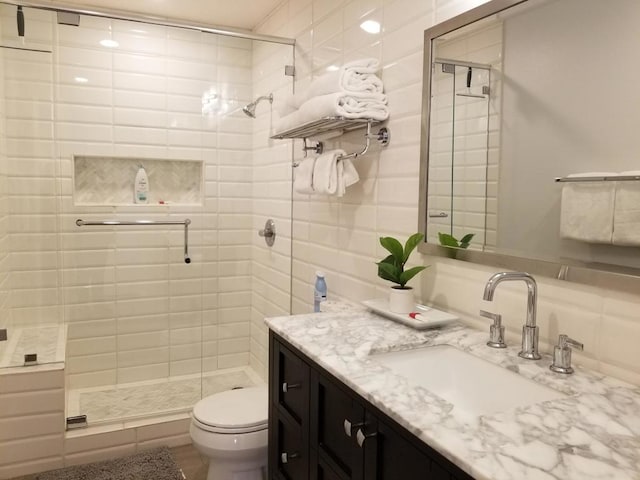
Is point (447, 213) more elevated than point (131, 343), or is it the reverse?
point (447, 213)

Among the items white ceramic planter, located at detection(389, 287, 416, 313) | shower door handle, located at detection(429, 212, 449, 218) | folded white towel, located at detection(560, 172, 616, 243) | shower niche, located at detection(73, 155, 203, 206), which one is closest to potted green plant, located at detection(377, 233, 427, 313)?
white ceramic planter, located at detection(389, 287, 416, 313)

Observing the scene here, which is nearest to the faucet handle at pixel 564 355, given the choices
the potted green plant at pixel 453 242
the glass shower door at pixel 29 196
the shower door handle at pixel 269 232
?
the potted green plant at pixel 453 242

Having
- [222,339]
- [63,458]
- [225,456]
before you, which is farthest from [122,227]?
[225,456]

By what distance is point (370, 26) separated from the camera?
199 centimetres

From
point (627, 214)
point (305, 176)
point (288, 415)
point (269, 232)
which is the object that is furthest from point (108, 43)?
point (627, 214)

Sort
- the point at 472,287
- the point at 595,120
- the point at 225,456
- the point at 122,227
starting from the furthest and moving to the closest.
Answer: the point at 122,227, the point at 225,456, the point at 472,287, the point at 595,120

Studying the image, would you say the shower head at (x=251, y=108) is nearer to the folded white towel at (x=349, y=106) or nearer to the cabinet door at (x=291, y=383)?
the folded white towel at (x=349, y=106)

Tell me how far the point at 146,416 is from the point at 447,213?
6.36 ft

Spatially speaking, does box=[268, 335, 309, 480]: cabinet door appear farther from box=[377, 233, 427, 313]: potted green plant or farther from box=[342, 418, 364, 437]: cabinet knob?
box=[377, 233, 427, 313]: potted green plant

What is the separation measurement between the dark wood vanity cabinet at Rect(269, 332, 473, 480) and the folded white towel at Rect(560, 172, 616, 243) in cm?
63

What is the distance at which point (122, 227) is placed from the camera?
9.62ft

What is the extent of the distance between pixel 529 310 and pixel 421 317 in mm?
359

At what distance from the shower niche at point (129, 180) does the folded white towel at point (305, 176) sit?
1.08 m

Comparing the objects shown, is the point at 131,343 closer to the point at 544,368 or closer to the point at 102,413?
the point at 102,413
